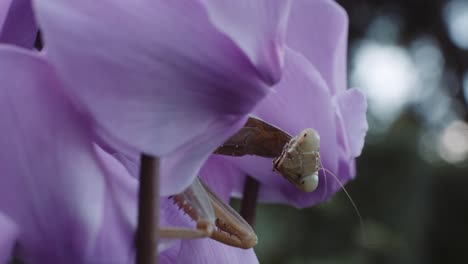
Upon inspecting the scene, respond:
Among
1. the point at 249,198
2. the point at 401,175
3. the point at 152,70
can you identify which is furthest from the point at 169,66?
the point at 401,175

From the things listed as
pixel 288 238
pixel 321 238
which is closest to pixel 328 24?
pixel 288 238

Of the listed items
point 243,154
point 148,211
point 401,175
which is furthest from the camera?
point 401,175

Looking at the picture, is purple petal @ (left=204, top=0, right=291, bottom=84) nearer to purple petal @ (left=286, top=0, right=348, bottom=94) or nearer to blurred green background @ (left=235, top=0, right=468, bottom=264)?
purple petal @ (left=286, top=0, right=348, bottom=94)

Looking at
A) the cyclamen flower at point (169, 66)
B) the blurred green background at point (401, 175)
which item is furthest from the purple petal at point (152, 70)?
the blurred green background at point (401, 175)

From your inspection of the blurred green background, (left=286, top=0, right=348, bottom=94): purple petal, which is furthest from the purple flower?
the blurred green background

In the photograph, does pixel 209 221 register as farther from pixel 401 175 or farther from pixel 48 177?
pixel 401 175

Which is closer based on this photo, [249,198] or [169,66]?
[169,66]

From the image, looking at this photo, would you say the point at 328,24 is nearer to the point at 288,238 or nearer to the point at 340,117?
the point at 340,117

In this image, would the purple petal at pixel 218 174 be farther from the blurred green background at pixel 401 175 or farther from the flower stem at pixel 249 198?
the blurred green background at pixel 401 175
